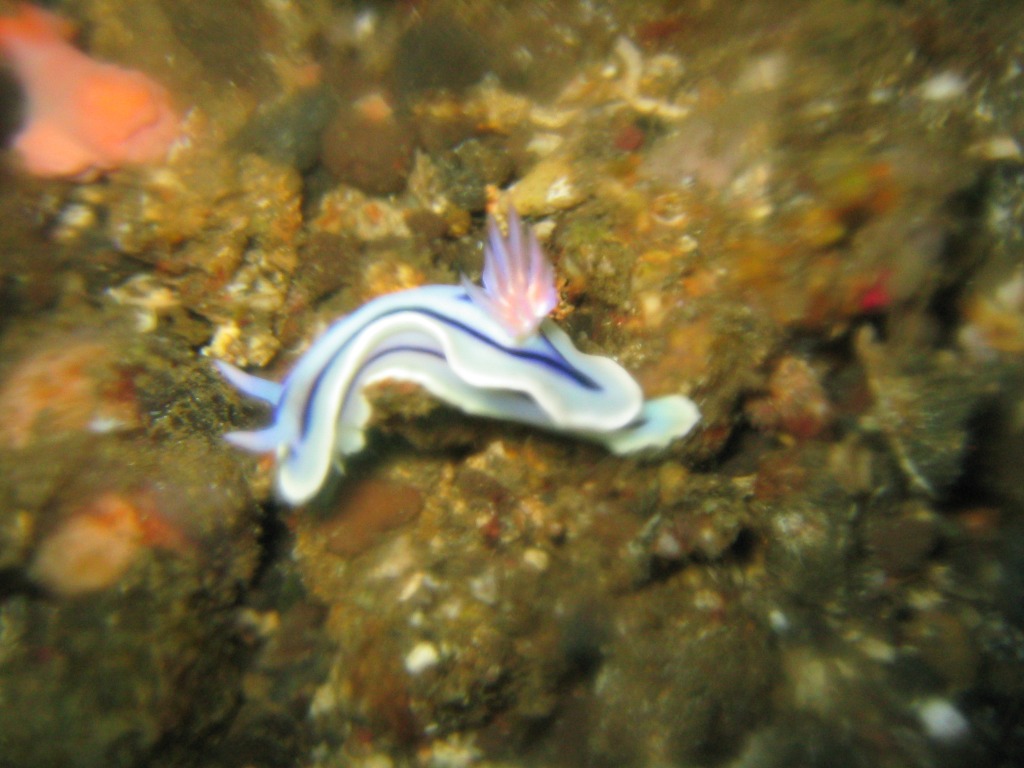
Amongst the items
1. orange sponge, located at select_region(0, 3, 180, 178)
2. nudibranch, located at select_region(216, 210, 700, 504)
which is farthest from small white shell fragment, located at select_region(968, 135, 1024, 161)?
orange sponge, located at select_region(0, 3, 180, 178)

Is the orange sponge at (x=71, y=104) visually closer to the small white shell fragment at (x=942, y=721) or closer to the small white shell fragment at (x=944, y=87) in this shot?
the small white shell fragment at (x=944, y=87)

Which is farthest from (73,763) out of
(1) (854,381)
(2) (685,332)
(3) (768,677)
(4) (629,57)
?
(4) (629,57)

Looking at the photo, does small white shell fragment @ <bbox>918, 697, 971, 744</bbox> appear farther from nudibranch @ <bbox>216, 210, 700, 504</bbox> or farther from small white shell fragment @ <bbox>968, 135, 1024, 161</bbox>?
small white shell fragment @ <bbox>968, 135, 1024, 161</bbox>

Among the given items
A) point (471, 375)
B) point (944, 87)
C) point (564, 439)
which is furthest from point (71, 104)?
point (944, 87)

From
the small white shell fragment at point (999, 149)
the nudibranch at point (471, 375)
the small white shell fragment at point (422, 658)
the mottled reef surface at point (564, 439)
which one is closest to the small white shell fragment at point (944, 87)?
the mottled reef surface at point (564, 439)

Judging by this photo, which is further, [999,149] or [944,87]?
[999,149]

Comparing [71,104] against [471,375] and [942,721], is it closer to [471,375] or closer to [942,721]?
[471,375]

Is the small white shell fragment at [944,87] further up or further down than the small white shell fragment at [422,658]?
further up
